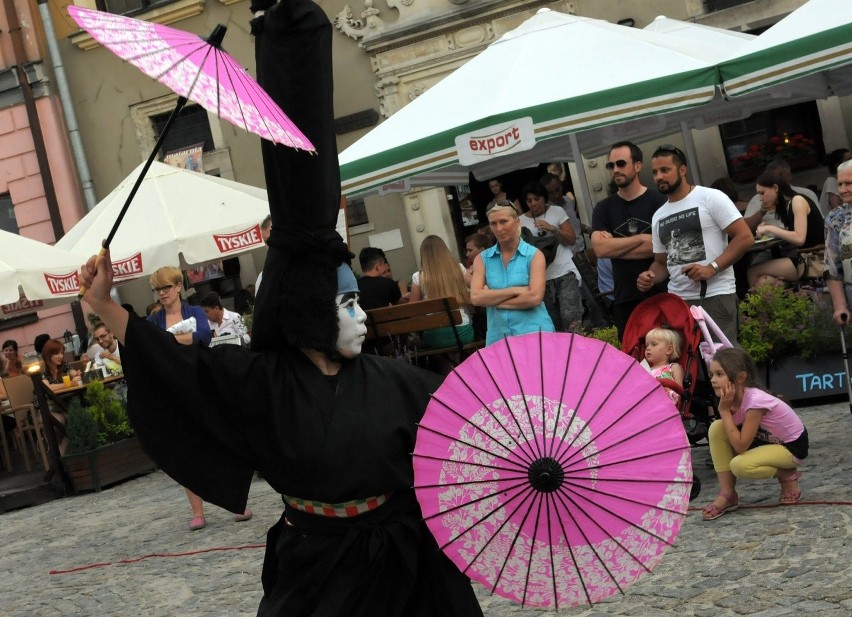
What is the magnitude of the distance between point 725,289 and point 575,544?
4184mm

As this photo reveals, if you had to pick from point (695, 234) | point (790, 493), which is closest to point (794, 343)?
point (695, 234)

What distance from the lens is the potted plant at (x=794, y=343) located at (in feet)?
28.3

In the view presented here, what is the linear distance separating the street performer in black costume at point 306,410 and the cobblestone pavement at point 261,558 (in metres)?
1.83

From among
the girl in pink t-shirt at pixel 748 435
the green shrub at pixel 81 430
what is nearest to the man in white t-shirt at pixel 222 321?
the green shrub at pixel 81 430

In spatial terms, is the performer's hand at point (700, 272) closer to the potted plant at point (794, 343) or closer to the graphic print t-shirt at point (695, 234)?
the graphic print t-shirt at point (695, 234)

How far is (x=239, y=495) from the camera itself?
377 cm

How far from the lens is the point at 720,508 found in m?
6.38

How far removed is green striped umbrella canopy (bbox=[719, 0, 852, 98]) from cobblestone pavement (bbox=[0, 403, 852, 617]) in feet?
7.35

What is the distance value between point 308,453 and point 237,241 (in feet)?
30.4

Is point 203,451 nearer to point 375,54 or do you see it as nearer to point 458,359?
point 458,359

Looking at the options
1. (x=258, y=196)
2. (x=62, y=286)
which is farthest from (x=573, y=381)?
(x=258, y=196)

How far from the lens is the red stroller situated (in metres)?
6.89

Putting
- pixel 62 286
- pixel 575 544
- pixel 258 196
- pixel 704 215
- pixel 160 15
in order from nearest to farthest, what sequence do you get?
pixel 575 544
pixel 704 215
pixel 62 286
pixel 258 196
pixel 160 15

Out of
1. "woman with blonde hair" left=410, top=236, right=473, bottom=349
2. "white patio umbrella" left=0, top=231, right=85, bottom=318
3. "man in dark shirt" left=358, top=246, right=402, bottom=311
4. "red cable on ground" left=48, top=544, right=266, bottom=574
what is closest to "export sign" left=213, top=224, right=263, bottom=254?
"white patio umbrella" left=0, top=231, right=85, bottom=318
